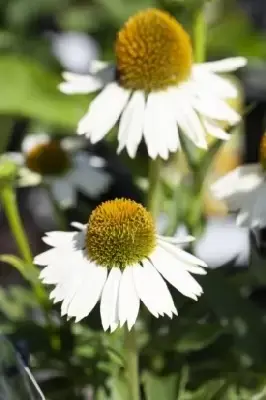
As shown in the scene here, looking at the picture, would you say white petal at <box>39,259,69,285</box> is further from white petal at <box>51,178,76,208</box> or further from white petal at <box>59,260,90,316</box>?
white petal at <box>51,178,76,208</box>

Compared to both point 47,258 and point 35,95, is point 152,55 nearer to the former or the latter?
point 47,258

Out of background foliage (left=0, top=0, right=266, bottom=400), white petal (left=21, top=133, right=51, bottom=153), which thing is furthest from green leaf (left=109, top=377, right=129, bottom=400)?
white petal (left=21, top=133, right=51, bottom=153)

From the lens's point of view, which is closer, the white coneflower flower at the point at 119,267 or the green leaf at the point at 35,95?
the white coneflower flower at the point at 119,267

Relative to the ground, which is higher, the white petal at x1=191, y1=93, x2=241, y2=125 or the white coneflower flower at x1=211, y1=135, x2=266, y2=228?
the white petal at x1=191, y1=93, x2=241, y2=125

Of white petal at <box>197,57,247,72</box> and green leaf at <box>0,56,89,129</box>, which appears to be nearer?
white petal at <box>197,57,247,72</box>

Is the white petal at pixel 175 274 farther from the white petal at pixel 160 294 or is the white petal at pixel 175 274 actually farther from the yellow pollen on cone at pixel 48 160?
the yellow pollen on cone at pixel 48 160

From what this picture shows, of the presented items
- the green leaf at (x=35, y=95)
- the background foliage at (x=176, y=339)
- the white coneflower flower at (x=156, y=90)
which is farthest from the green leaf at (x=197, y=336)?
the green leaf at (x=35, y=95)

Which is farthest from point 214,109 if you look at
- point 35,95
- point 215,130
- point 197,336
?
point 35,95
